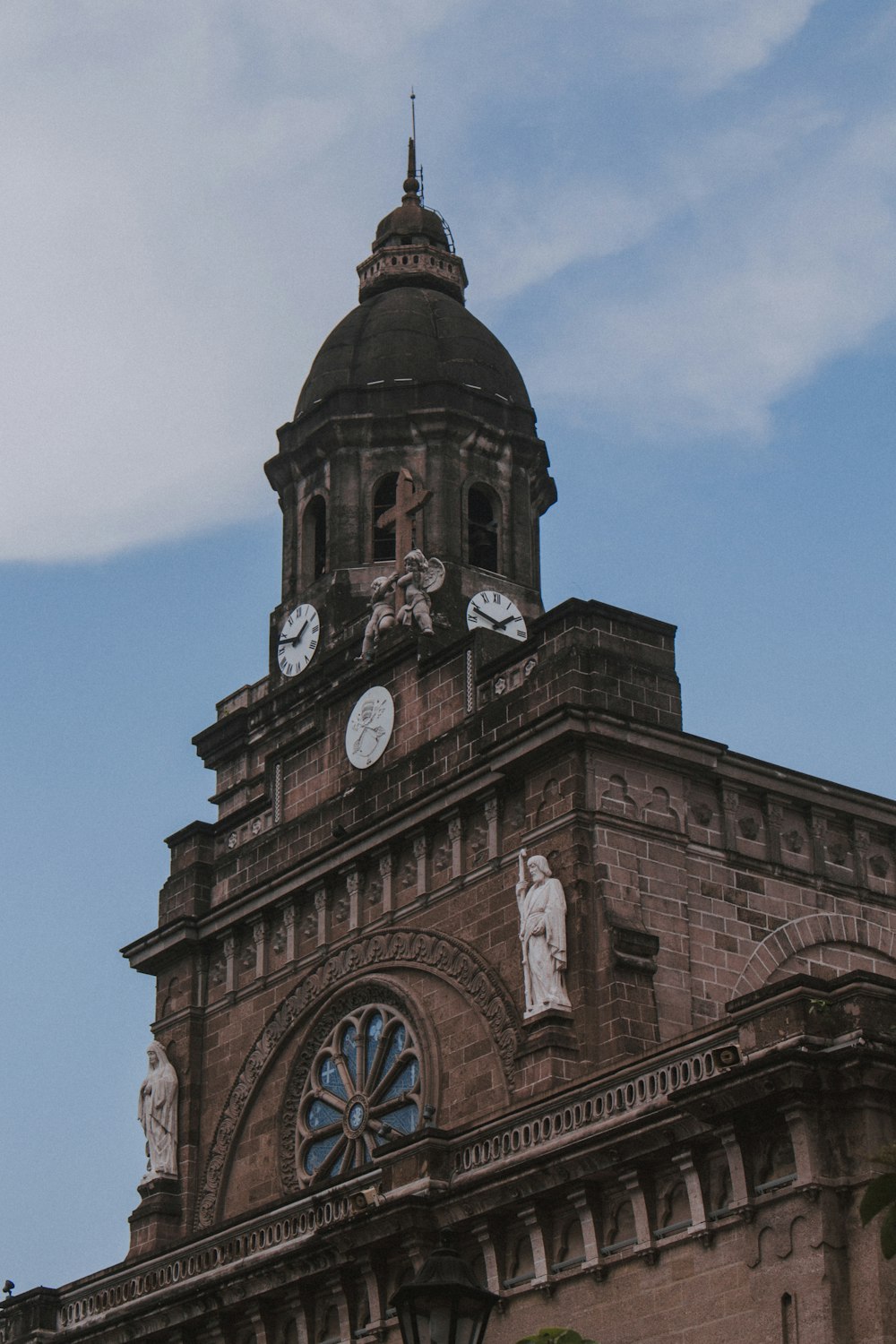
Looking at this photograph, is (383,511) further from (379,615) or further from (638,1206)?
(638,1206)

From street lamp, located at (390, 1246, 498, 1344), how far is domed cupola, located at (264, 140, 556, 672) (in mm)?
31719

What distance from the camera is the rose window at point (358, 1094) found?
136ft

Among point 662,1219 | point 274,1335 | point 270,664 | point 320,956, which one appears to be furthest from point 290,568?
point 662,1219

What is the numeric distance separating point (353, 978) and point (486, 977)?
13.1 ft

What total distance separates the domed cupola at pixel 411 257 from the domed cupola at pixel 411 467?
111 inches

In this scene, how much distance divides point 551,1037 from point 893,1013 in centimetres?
849

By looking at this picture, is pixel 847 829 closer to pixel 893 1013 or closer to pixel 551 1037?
pixel 551 1037

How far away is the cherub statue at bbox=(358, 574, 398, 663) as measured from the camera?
4709cm

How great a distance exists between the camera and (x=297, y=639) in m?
54.0

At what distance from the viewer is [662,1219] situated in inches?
1255

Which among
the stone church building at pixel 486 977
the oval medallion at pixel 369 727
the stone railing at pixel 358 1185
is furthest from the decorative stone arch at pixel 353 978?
the oval medallion at pixel 369 727

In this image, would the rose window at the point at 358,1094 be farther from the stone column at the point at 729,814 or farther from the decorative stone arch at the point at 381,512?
the decorative stone arch at the point at 381,512

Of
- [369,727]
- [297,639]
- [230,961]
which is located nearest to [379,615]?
[369,727]

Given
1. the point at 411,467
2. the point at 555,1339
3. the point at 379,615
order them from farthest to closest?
the point at 411,467 < the point at 379,615 < the point at 555,1339
